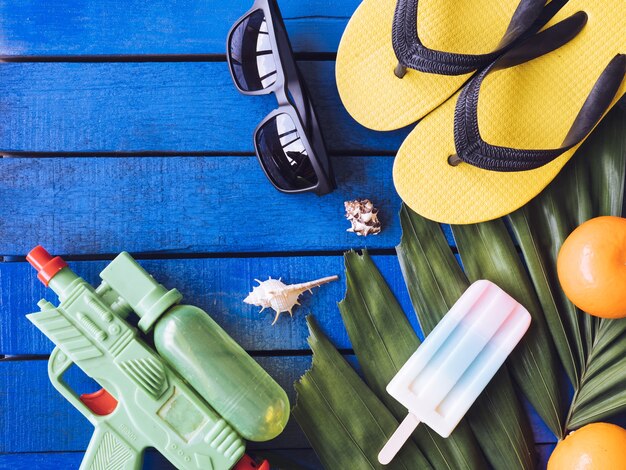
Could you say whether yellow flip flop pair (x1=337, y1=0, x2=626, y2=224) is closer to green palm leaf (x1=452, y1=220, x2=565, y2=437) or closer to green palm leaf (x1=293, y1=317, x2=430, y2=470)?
green palm leaf (x1=452, y1=220, x2=565, y2=437)

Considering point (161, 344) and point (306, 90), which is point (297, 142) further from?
point (161, 344)

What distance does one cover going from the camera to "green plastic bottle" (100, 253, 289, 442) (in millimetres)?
795

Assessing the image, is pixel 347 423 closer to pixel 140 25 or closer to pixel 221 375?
pixel 221 375

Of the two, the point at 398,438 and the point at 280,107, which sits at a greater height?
the point at 280,107

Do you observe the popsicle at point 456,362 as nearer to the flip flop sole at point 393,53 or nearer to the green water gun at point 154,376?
the green water gun at point 154,376

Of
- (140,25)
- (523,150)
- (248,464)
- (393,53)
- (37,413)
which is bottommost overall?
(248,464)

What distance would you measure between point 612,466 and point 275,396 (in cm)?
45

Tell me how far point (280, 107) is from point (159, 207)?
0.24m

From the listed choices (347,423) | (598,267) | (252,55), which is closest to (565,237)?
(598,267)

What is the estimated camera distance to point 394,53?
0.87 meters

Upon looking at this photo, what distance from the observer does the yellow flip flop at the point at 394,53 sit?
88 cm

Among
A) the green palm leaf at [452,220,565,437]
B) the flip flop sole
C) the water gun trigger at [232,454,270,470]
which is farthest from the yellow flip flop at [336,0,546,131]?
the water gun trigger at [232,454,270,470]

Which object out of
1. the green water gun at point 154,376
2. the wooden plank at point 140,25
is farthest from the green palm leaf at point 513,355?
the wooden plank at point 140,25

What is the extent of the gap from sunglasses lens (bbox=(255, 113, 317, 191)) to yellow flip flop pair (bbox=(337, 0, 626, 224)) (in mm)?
110
